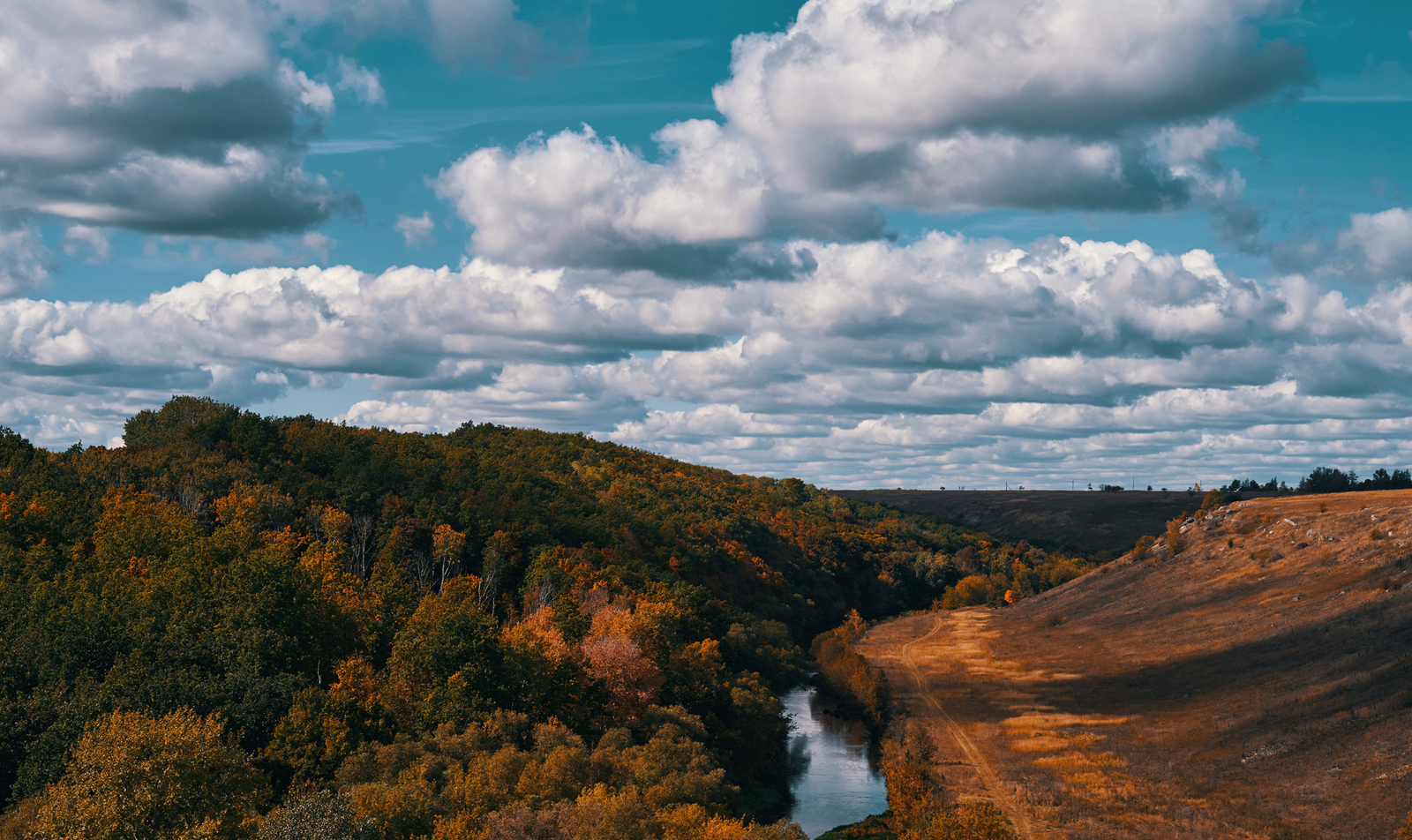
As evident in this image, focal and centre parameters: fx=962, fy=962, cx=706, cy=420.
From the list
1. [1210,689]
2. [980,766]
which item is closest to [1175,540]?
[1210,689]

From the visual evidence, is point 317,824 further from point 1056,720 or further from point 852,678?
point 852,678

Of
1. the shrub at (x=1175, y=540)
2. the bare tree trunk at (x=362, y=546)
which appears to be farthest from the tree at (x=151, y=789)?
the shrub at (x=1175, y=540)

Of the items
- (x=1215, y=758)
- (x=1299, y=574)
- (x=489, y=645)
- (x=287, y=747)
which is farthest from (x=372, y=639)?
(x=1299, y=574)

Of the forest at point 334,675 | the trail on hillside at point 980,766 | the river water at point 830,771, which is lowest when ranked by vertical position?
the river water at point 830,771

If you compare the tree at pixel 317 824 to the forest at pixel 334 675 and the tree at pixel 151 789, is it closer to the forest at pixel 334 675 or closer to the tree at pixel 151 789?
the forest at pixel 334 675

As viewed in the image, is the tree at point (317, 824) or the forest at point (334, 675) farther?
the forest at point (334, 675)

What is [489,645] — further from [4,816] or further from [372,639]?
[4,816]

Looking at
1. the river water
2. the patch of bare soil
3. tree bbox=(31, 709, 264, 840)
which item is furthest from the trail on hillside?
tree bbox=(31, 709, 264, 840)

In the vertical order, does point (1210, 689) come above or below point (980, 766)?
above
